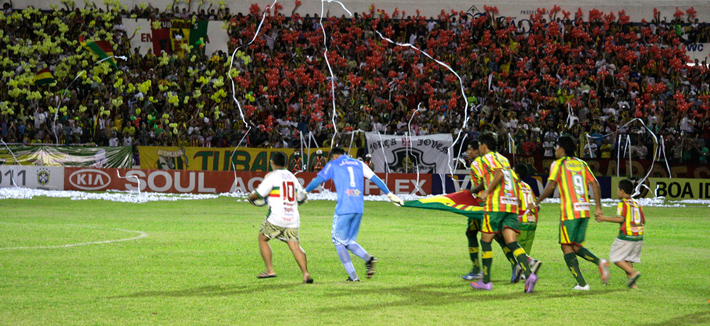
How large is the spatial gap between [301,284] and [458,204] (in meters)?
2.17

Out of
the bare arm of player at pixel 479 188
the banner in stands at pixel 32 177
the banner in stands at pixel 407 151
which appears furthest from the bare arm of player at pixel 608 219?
the banner in stands at pixel 32 177

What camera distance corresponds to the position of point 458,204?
957 centimetres

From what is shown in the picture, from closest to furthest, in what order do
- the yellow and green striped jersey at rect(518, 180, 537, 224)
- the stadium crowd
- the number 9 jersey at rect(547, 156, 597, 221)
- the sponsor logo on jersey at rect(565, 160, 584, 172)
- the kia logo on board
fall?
1. the number 9 jersey at rect(547, 156, 597, 221)
2. the sponsor logo on jersey at rect(565, 160, 584, 172)
3. the yellow and green striped jersey at rect(518, 180, 537, 224)
4. the kia logo on board
5. the stadium crowd

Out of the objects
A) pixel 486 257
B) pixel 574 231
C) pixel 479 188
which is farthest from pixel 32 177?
pixel 574 231

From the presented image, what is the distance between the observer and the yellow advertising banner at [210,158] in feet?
96.6

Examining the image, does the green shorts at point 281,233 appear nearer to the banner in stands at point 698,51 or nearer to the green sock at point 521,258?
the green sock at point 521,258

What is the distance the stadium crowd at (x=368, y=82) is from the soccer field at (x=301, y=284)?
13.7 m

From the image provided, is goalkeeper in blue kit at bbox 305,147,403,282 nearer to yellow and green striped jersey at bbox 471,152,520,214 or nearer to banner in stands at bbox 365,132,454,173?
yellow and green striped jersey at bbox 471,152,520,214

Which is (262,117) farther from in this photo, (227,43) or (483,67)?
(483,67)

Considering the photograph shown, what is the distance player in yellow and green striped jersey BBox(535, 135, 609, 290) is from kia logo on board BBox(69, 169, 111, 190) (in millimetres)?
22826

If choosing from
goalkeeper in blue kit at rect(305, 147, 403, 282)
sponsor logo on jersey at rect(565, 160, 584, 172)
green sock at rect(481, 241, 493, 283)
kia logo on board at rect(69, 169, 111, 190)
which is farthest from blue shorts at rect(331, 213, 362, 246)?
kia logo on board at rect(69, 169, 111, 190)

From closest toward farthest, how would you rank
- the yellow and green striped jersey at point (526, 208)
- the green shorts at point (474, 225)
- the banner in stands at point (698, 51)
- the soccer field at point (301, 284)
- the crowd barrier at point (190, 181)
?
the soccer field at point (301, 284) < the green shorts at point (474, 225) < the yellow and green striped jersey at point (526, 208) < the crowd barrier at point (190, 181) < the banner in stands at point (698, 51)

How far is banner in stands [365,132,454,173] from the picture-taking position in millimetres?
29188

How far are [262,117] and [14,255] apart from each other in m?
22.0
